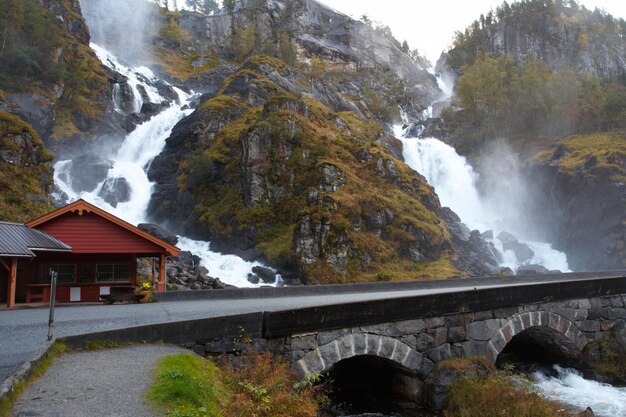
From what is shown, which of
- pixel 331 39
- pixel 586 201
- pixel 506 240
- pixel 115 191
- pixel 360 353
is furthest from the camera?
pixel 331 39

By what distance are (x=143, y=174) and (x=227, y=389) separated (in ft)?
139

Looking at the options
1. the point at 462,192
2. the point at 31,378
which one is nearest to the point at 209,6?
the point at 462,192

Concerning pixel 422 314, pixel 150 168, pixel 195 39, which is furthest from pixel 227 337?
pixel 195 39

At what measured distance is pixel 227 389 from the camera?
6.99 metres

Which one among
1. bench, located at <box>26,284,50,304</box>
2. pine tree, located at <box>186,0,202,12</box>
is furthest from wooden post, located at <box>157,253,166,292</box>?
pine tree, located at <box>186,0,202,12</box>

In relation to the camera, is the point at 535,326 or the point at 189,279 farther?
the point at 189,279

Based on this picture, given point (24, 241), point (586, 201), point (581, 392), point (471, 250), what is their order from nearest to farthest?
point (581, 392), point (24, 241), point (471, 250), point (586, 201)

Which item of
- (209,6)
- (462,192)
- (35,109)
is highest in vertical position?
(209,6)

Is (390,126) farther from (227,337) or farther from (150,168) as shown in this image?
(227,337)

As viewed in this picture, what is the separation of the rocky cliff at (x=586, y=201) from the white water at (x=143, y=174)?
104 feet

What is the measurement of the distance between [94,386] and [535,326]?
12.4m

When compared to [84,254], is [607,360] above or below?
below

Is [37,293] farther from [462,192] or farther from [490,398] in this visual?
[462,192]

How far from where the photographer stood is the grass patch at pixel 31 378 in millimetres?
4965
